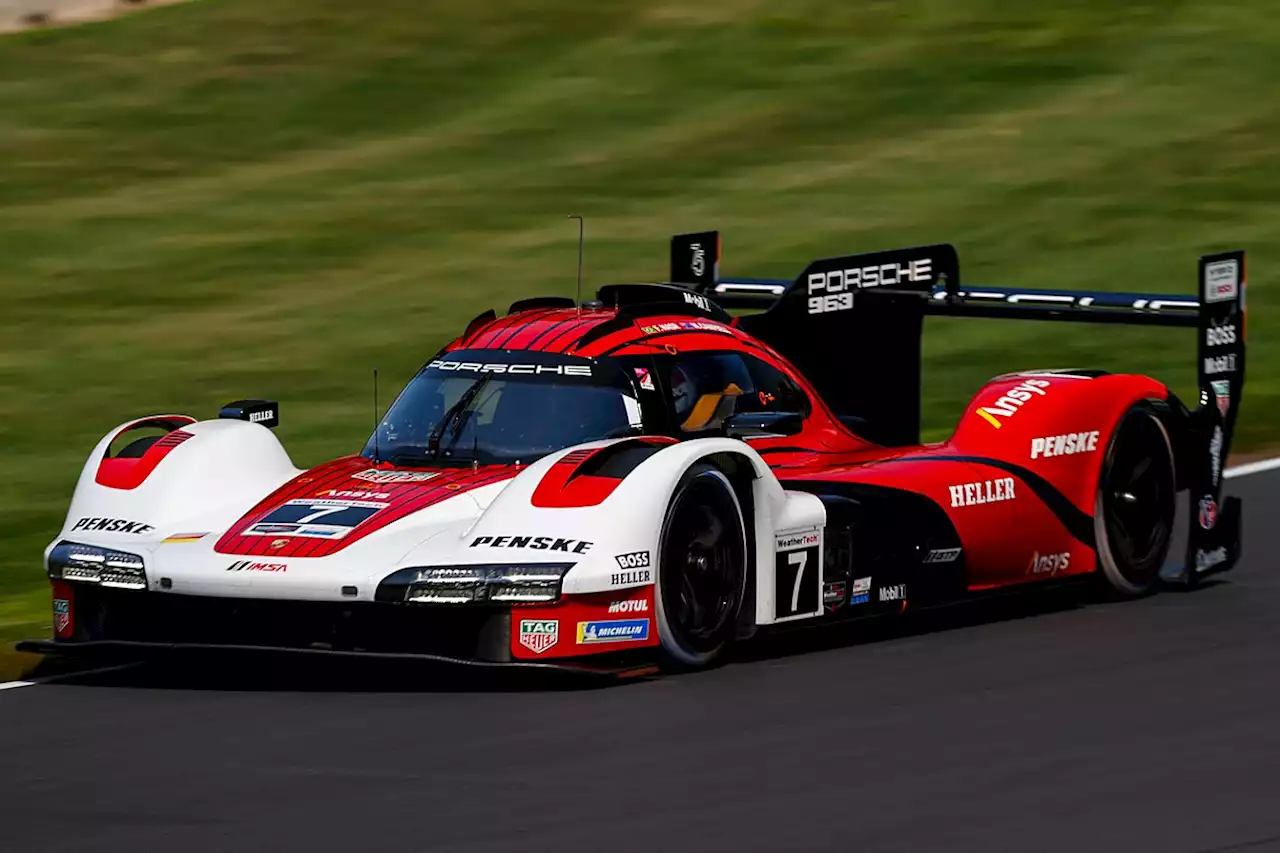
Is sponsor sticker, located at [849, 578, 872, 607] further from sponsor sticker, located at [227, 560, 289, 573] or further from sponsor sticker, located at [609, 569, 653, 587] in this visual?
sponsor sticker, located at [227, 560, 289, 573]

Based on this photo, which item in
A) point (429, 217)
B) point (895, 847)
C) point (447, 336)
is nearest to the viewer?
point (895, 847)

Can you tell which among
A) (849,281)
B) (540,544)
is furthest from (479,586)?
(849,281)

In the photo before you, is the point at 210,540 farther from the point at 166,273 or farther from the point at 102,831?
the point at 166,273

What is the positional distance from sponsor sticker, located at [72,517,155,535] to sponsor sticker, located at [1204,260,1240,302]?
197 inches

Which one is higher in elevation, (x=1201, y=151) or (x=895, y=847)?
(x=1201, y=151)

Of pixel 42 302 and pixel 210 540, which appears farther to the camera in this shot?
pixel 42 302

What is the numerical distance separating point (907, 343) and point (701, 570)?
2805mm

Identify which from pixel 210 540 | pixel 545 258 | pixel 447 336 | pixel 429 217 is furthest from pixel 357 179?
pixel 210 540

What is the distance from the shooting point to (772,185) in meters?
24.6

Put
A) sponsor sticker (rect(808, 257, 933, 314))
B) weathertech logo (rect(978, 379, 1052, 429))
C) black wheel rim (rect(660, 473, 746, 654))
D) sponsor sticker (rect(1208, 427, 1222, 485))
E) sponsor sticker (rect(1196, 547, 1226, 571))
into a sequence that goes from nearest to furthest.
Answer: black wheel rim (rect(660, 473, 746, 654))
weathertech logo (rect(978, 379, 1052, 429))
sponsor sticker (rect(1196, 547, 1226, 571))
sponsor sticker (rect(808, 257, 933, 314))
sponsor sticker (rect(1208, 427, 1222, 485))

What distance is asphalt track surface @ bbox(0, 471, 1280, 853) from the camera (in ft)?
21.5

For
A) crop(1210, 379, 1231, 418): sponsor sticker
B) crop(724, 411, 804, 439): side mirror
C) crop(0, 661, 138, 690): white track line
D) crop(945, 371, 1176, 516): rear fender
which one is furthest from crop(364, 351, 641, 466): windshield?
crop(1210, 379, 1231, 418): sponsor sticker

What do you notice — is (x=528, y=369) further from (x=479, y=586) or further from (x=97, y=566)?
(x=97, y=566)

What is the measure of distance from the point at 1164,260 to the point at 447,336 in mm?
6331
